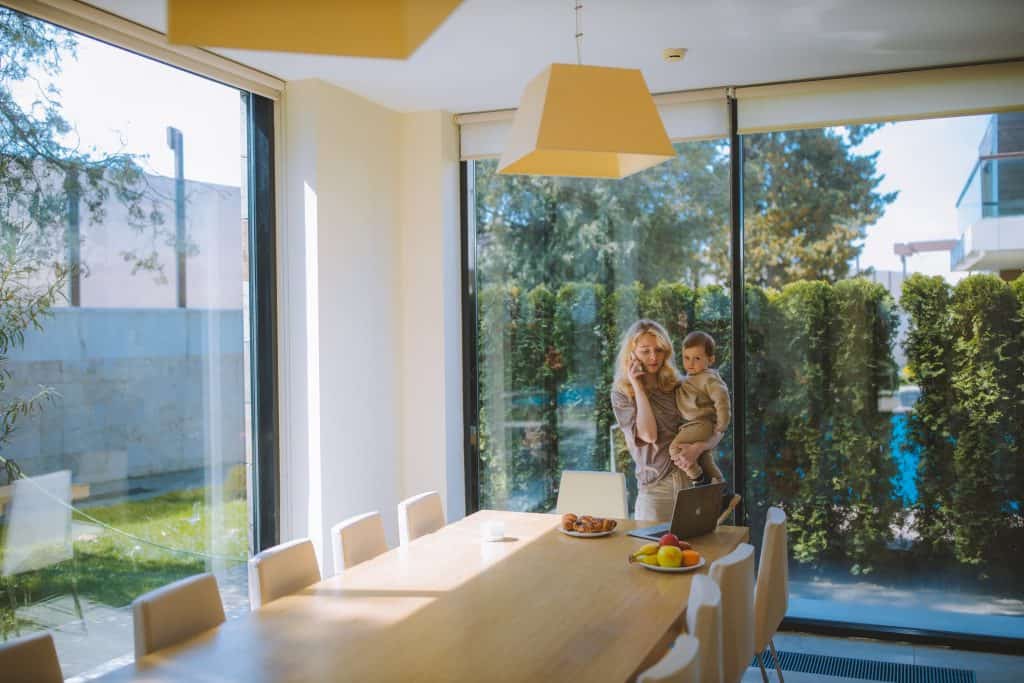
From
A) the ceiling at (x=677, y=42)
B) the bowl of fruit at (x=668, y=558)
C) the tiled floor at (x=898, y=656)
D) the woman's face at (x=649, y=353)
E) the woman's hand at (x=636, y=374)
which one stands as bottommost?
the tiled floor at (x=898, y=656)

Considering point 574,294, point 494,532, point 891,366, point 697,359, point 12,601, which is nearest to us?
point 12,601

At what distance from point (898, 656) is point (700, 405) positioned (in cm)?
170

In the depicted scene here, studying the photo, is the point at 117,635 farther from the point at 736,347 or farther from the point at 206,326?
the point at 736,347

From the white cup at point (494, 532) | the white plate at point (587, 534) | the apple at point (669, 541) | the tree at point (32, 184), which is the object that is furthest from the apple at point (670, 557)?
the tree at point (32, 184)

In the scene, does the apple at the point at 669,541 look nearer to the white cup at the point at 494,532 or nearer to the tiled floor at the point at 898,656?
the white cup at the point at 494,532

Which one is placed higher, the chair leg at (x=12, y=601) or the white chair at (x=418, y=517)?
the white chair at (x=418, y=517)

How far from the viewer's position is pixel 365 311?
5531mm

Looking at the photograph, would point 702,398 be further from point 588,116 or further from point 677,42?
point 588,116

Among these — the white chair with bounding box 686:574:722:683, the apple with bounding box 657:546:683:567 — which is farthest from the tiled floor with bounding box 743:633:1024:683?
the white chair with bounding box 686:574:722:683

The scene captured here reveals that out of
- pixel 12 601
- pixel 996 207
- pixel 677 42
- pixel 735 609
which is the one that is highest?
pixel 677 42

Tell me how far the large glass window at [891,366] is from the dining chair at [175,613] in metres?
3.41

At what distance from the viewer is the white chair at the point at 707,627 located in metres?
2.47

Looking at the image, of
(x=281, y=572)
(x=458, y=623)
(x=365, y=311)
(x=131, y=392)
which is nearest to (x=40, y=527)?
(x=131, y=392)

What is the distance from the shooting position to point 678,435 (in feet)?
15.7
